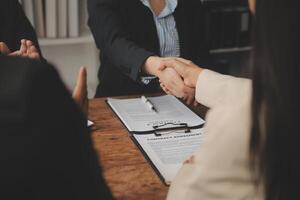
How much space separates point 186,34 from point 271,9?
52.0 inches

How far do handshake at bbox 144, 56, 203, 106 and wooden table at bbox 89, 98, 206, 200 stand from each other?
8 cm

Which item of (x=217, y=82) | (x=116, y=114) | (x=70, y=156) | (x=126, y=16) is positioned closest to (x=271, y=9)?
(x=70, y=156)

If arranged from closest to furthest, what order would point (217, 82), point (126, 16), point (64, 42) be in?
point (217, 82) < point (126, 16) < point (64, 42)

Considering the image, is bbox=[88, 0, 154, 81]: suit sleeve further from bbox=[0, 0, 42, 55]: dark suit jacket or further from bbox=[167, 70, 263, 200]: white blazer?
bbox=[167, 70, 263, 200]: white blazer

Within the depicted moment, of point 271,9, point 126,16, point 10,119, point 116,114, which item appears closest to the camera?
point 10,119

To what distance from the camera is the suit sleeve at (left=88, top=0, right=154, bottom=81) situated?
5.84ft

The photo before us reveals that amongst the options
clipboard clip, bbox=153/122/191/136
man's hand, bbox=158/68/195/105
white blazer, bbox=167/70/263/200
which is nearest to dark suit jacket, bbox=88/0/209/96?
man's hand, bbox=158/68/195/105

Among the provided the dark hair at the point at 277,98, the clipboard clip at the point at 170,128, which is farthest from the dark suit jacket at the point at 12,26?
the dark hair at the point at 277,98

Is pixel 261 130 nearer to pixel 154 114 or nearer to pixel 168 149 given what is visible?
pixel 168 149

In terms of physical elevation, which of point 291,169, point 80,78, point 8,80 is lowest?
point 291,169

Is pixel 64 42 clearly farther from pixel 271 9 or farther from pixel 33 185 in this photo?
pixel 33 185

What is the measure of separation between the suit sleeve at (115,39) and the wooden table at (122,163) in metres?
0.26

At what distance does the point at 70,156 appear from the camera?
1.71ft

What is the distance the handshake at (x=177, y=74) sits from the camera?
1.62 m
